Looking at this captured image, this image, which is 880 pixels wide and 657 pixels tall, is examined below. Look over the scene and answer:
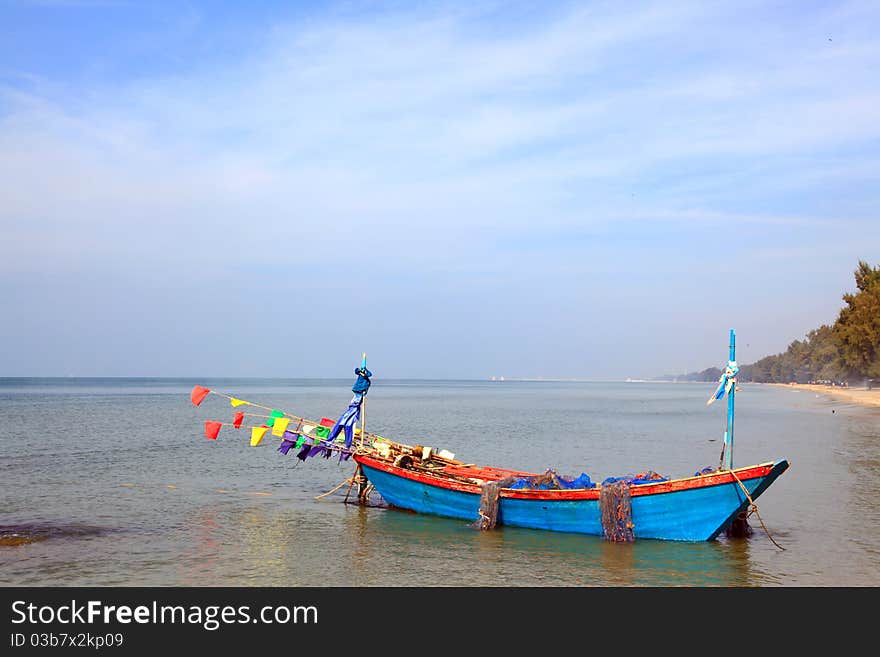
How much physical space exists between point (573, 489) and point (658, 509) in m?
1.93

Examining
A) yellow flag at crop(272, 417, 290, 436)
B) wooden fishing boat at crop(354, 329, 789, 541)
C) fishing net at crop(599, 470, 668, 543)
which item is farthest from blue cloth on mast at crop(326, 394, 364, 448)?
fishing net at crop(599, 470, 668, 543)

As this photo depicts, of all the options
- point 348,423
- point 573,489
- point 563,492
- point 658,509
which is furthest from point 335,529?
point 658,509

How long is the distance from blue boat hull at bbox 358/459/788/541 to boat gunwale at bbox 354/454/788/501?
0.03 meters

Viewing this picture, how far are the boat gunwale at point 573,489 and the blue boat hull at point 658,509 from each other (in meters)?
0.03

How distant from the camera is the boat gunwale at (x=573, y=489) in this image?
16016 millimetres

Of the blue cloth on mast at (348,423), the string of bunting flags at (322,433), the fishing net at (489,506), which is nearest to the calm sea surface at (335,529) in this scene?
the fishing net at (489,506)

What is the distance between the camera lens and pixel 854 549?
17.2 meters

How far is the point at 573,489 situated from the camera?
1791 cm

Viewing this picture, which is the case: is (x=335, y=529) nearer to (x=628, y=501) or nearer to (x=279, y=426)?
(x=279, y=426)

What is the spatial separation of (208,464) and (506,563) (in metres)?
21.1

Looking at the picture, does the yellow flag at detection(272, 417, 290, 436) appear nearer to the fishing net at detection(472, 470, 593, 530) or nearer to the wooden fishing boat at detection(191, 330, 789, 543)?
the wooden fishing boat at detection(191, 330, 789, 543)

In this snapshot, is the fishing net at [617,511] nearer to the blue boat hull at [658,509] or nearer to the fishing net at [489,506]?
the blue boat hull at [658,509]
